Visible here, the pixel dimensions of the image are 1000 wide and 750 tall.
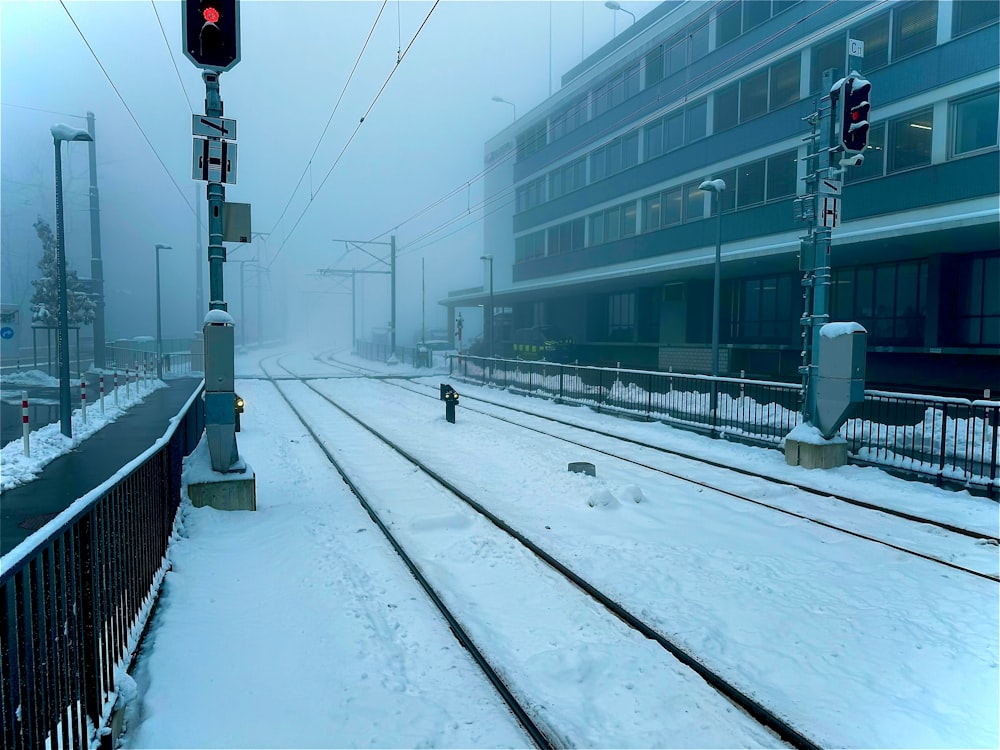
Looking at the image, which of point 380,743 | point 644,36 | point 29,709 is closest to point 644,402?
point 380,743

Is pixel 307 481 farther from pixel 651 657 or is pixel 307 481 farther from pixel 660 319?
pixel 660 319

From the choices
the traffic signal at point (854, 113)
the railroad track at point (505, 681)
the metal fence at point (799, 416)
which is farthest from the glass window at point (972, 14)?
the railroad track at point (505, 681)

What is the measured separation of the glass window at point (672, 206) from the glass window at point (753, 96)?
Result: 4524 mm

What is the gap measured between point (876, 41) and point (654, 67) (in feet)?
42.5

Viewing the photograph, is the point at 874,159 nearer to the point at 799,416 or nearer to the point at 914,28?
the point at 914,28

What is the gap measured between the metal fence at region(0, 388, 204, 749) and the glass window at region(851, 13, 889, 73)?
25797 mm

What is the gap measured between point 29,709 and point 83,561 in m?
0.90

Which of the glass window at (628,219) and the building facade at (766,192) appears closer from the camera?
the building facade at (766,192)

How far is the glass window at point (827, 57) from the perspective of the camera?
22922mm

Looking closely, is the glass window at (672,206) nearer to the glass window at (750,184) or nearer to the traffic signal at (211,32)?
the glass window at (750,184)

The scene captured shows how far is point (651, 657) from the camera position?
183 inches

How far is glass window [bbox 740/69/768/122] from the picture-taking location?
26189mm

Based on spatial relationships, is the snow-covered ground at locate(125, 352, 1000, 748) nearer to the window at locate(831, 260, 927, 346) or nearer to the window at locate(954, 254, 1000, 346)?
the window at locate(954, 254, 1000, 346)

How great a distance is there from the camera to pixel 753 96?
1051 inches
